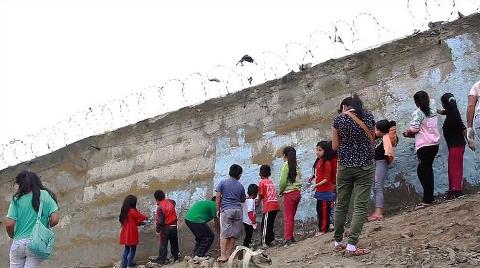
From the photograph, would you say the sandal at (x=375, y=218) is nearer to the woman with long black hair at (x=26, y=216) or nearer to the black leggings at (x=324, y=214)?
the black leggings at (x=324, y=214)

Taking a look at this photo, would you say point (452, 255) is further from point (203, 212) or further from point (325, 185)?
point (203, 212)

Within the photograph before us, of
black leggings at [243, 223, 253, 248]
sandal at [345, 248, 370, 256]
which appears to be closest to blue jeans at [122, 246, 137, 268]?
black leggings at [243, 223, 253, 248]

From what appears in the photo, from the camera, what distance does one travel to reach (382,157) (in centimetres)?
690

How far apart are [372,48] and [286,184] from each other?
7.72ft

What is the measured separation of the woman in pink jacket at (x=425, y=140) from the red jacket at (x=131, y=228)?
426 centimetres

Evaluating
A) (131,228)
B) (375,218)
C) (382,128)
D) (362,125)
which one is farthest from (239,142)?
(362,125)

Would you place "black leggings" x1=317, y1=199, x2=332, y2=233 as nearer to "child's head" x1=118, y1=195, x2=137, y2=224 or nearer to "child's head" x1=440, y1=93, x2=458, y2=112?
"child's head" x1=440, y1=93, x2=458, y2=112

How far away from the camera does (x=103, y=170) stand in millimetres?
10719

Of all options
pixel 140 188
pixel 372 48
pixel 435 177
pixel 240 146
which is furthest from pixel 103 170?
pixel 435 177

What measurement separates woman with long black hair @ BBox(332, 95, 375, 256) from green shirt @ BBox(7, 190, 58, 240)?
2.63 m

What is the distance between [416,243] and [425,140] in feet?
6.55

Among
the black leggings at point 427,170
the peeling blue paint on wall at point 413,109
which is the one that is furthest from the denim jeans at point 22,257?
the black leggings at point 427,170

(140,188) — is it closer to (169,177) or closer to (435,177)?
(169,177)

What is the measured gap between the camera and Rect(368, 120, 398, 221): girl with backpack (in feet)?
22.3
